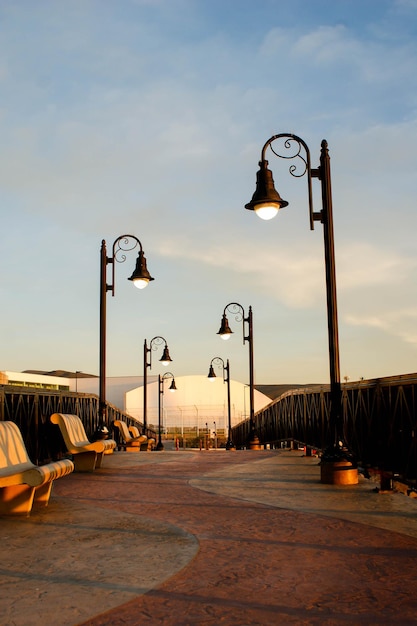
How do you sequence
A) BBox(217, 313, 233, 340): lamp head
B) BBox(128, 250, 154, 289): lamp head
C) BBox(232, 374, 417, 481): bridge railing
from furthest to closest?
BBox(217, 313, 233, 340): lamp head → BBox(128, 250, 154, 289): lamp head → BBox(232, 374, 417, 481): bridge railing

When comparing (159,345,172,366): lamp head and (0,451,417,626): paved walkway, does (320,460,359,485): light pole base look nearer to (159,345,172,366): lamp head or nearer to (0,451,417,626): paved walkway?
(0,451,417,626): paved walkway

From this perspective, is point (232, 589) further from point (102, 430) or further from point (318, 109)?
point (102, 430)

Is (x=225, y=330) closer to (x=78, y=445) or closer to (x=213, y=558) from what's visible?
(x=78, y=445)

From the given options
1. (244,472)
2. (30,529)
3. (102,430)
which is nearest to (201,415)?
(102,430)

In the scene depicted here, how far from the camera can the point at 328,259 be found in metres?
10.4

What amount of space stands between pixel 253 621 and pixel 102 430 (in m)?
12.8

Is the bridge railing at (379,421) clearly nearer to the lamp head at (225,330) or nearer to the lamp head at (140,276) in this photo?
the lamp head at (140,276)

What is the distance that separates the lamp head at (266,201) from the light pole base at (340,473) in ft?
12.8

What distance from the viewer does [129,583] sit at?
14.3 ft

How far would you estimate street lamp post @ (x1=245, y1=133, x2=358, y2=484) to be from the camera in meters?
9.67

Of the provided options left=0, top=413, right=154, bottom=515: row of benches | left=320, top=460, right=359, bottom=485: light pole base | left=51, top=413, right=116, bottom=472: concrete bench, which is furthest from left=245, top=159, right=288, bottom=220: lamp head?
left=51, top=413, right=116, bottom=472: concrete bench

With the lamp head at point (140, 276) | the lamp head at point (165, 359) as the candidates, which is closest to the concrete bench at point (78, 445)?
the lamp head at point (140, 276)

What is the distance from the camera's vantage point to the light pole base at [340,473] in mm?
9680

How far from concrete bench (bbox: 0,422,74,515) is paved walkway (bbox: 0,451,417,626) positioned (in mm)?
233
